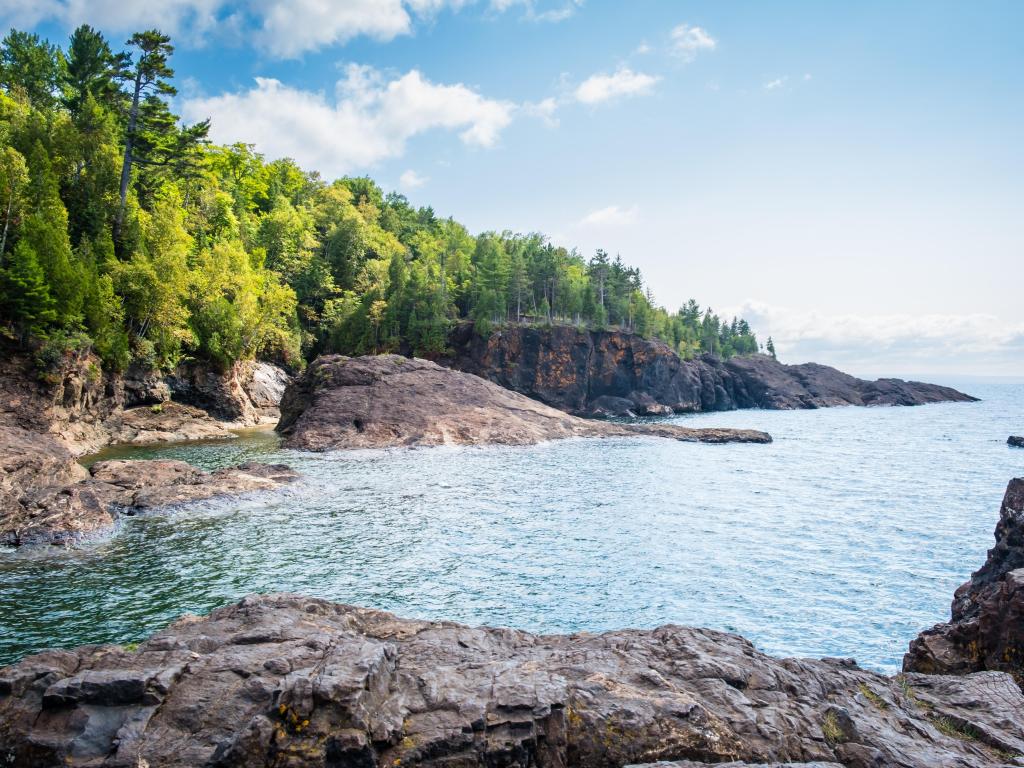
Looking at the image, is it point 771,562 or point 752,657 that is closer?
point 752,657

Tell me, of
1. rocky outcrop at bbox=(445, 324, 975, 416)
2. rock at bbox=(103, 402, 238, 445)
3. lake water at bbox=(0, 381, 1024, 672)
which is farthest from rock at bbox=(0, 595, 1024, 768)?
rocky outcrop at bbox=(445, 324, 975, 416)

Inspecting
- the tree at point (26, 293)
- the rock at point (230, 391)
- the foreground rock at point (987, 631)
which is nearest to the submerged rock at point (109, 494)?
the tree at point (26, 293)

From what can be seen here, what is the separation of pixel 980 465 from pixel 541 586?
153 feet

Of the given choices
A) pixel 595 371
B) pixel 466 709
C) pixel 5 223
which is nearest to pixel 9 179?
pixel 5 223

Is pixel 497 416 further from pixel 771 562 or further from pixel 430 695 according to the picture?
pixel 430 695

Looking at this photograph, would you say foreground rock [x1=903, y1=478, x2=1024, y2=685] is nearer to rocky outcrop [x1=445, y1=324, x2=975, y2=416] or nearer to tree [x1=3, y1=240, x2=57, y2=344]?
tree [x1=3, y1=240, x2=57, y2=344]

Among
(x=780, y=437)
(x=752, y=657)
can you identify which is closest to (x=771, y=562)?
(x=752, y=657)

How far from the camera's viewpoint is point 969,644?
11.2 meters

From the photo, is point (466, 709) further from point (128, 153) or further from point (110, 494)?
point (128, 153)

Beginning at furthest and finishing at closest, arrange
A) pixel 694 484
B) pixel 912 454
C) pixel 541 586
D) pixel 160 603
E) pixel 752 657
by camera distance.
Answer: pixel 912 454 < pixel 694 484 < pixel 541 586 < pixel 160 603 < pixel 752 657

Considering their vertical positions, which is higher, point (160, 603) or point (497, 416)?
point (497, 416)

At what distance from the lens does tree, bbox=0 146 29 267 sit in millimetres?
35750

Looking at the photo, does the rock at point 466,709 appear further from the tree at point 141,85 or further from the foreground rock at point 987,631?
the tree at point 141,85

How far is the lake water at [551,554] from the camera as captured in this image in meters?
15.2
